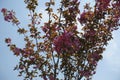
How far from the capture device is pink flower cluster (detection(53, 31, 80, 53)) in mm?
14211

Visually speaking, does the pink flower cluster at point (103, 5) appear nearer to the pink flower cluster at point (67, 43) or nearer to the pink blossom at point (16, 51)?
the pink flower cluster at point (67, 43)

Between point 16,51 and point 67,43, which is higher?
point 16,51

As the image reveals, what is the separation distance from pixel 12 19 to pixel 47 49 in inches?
115

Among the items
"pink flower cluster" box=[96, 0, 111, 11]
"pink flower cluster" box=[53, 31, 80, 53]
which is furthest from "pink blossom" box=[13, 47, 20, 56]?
"pink flower cluster" box=[96, 0, 111, 11]

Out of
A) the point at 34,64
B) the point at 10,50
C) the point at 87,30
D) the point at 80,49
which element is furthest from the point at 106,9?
the point at 10,50

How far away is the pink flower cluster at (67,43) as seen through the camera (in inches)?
559

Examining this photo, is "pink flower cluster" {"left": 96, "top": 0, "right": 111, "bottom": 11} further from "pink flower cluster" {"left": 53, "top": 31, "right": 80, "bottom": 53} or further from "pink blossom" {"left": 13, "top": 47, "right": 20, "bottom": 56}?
"pink blossom" {"left": 13, "top": 47, "right": 20, "bottom": 56}

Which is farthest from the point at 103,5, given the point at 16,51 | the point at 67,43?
the point at 16,51

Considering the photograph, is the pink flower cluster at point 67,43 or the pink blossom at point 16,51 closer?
the pink flower cluster at point 67,43

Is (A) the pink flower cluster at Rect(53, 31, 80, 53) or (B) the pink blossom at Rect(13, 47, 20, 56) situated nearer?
(A) the pink flower cluster at Rect(53, 31, 80, 53)

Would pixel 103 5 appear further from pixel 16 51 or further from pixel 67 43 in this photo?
pixel 16 51

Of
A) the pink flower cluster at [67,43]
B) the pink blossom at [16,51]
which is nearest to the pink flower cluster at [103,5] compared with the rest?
the pink flower cluster at [67,43]

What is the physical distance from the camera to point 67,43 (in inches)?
561

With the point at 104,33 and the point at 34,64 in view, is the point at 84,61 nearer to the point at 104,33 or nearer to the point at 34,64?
the point at 104,33
